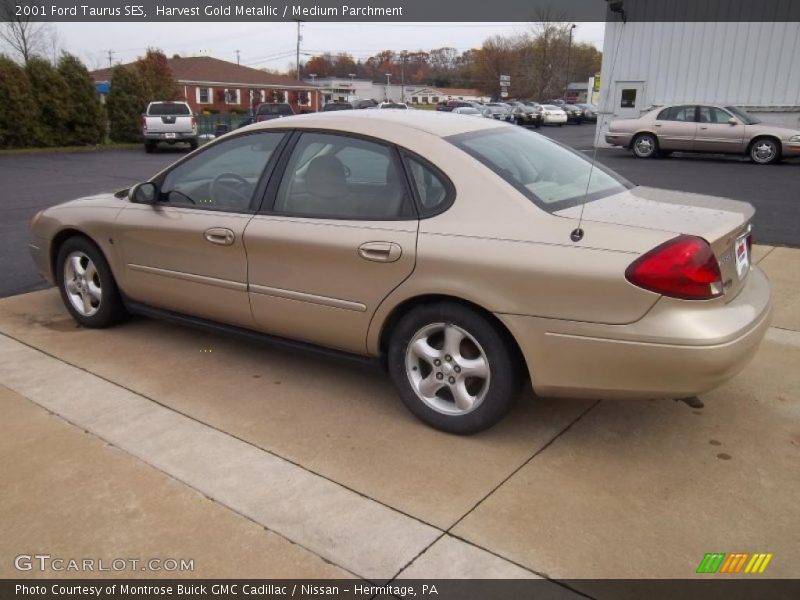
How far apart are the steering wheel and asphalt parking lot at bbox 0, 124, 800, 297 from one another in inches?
117

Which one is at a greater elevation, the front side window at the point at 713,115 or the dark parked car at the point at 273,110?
the front side window at the point at 713,115

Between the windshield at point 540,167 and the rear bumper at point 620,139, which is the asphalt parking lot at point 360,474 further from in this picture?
the rear bumper at point 620,139

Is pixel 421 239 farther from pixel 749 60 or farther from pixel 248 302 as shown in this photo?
pixel 749 60

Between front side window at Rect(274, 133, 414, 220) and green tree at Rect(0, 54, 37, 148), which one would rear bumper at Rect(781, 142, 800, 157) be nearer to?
front side window at Rect(274, 133, 414, 220)

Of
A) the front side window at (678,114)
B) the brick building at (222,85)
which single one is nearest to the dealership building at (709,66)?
the front side window at (678,114)

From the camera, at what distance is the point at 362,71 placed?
103125 millimetres

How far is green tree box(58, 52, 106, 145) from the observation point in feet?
82.2

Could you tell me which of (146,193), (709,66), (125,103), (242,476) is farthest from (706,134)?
(125,103)

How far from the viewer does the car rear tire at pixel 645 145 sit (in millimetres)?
18438

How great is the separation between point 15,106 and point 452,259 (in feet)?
82.6

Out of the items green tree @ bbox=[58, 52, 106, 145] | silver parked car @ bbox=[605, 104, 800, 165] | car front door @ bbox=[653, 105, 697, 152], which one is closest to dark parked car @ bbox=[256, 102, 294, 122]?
green tree @ bbox=[58, 52, 106, 145]

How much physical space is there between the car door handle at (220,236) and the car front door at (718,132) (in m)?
16.5

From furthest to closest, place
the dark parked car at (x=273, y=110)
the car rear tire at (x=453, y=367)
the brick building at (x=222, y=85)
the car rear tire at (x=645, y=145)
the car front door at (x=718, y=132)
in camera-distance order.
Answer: the brick building at (x=222, y=85) < the dark parked car at (x=273, y=110) < the car rear tire at (x=645, y=145) < the car front door at (x=718, y=132) < the car rear tire at (x=453, y=367)

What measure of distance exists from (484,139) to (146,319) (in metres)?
3.02
